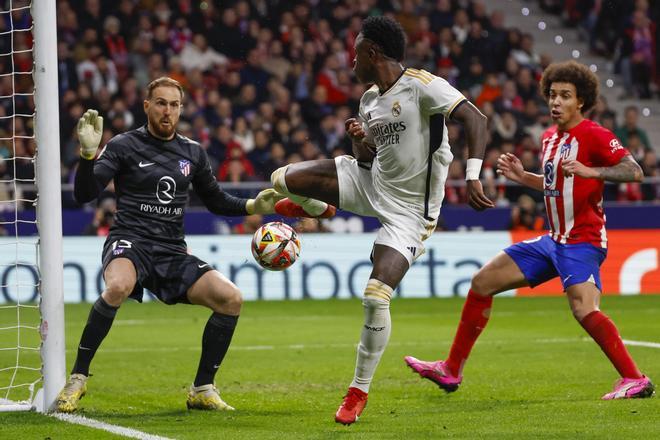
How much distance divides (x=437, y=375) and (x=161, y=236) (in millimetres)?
2027

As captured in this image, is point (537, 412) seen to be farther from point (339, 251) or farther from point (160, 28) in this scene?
point (160, 28)

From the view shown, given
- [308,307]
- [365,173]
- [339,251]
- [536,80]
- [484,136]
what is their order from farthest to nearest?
[536,80] → [339,251] → [308,307] → [365,173] → [484,136]

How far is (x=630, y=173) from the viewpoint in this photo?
271 inches

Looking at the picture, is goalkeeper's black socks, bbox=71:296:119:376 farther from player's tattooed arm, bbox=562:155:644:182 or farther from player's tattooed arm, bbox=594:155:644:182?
player's tattooed arm, bbox=594:155:644:182

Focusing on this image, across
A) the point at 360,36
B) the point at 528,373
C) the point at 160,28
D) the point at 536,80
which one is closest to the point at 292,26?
the point at 160,28

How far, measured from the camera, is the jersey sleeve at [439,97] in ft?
20.4

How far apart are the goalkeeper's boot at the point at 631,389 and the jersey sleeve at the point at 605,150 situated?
135 centimetres

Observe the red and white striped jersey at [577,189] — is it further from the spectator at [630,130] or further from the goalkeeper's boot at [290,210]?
the spectator at [630,130]

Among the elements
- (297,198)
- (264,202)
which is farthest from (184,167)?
(297,198)

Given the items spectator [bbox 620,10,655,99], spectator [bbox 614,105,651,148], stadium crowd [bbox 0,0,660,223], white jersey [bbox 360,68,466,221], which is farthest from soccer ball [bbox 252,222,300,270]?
spectator [bbox 620,10,655,99]

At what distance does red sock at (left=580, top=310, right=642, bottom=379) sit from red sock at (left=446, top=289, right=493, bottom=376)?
70 centimetres

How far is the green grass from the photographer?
19.4 feet

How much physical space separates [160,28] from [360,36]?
1324cm

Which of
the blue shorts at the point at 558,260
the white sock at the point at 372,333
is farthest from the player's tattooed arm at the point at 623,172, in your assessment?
the white sock at the point at 372,333
